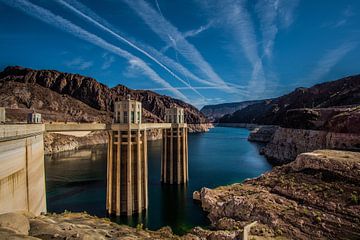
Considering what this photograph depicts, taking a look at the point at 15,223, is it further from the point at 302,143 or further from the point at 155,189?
the point at 302,143

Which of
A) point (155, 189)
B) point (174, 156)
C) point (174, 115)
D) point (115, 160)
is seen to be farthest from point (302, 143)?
point (115, 160)

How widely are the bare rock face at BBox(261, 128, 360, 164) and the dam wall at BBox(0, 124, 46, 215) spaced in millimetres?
42228

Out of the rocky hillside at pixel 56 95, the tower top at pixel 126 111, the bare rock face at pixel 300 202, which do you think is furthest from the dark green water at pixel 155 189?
the rocky hillside at pixel 56 95

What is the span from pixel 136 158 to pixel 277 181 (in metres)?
17.7

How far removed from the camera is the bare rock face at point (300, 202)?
20.9 metres

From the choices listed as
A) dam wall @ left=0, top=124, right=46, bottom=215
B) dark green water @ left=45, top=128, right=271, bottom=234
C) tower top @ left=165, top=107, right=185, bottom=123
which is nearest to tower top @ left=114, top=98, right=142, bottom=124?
dam wall @ left=0, top=124, right=46, bottom=215

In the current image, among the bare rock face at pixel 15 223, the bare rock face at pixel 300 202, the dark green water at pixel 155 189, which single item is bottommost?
the dark green water at pixel 155 189

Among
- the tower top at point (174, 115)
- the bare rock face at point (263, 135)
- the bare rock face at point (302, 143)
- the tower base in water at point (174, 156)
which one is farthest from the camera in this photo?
the bare rock face at point (263, 135)

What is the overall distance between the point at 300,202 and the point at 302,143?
4028 cm

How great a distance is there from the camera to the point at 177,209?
112 ft

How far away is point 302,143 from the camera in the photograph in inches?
2408

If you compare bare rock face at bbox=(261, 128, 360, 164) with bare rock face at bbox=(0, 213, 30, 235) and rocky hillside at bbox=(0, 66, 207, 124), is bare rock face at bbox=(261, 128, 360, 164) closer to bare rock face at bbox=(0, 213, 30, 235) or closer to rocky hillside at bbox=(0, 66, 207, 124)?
bare rock face at bbox=(0, 213, 30, 235)

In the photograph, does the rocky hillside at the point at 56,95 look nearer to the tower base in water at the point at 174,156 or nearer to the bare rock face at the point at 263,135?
the bare rock face at the point at 263,135

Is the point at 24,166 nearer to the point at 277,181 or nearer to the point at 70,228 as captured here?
the point at 70,228
